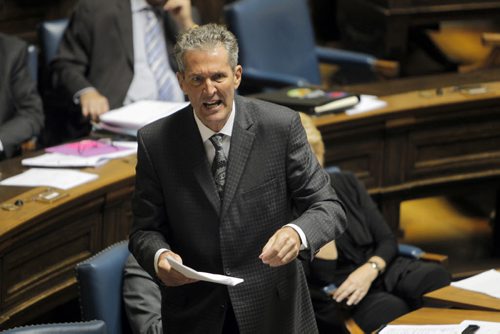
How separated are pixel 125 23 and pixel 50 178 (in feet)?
3.84

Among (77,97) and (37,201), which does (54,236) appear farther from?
(77,97)

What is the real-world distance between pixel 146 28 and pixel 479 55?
141 inches

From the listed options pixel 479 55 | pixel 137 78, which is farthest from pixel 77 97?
pixel 479 55

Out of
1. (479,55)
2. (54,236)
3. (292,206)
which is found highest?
(292,206)

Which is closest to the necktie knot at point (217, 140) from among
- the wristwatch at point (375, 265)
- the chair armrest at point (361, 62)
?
the wristwatch at point (375, 265)

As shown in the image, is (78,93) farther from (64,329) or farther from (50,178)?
(64,329)

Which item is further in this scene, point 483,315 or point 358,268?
point 358,268

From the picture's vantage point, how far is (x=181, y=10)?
4355 millimetres

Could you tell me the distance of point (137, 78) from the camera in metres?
4.54

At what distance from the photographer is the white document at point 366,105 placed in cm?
436

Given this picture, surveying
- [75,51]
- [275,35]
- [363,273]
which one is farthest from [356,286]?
[275,35]

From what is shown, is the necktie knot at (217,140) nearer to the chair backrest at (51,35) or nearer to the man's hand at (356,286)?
the man's hand at (356,286)

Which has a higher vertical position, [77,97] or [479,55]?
[77,97]

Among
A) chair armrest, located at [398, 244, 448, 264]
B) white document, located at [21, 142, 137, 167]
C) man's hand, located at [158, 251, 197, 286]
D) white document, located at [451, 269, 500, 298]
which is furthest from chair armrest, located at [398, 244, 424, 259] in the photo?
man's hand, located at [158, 251, 197, 286]
